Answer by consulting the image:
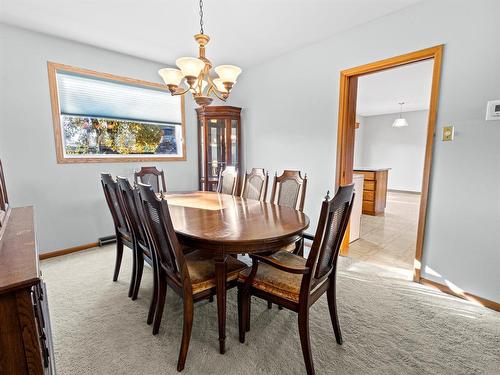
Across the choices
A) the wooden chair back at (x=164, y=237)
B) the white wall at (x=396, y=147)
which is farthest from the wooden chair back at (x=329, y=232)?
the white wall at (x=396, y=147)

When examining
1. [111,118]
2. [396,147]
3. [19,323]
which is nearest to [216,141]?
[111,118]

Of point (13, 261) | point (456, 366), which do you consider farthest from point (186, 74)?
point (456, 366)

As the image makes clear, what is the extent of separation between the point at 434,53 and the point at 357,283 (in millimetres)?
2148

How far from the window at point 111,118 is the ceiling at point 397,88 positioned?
3.22 meters

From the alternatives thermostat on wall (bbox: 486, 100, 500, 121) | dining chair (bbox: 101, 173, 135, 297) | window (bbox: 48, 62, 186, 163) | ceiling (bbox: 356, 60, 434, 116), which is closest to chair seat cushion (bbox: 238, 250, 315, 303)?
dining chair (bbox: 101, 173, 135, 297)

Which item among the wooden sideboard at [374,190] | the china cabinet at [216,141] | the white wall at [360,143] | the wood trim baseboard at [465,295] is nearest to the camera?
the wood trim baseboard at [465,295]

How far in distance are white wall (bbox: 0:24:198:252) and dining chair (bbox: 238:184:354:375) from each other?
2.57 m

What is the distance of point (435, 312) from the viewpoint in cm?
194

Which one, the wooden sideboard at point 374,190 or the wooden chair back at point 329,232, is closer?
the wooden chair back at point 329,232

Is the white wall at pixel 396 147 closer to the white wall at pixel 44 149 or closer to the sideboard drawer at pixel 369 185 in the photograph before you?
the sideboard drawer at pixel 369 185

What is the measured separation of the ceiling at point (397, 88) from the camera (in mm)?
3748

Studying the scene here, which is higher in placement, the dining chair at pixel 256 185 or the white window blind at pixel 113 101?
the white window blind at pixel 113 101

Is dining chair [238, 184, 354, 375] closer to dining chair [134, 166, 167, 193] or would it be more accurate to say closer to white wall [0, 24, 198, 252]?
dining chair [134, 166, 167, 193]

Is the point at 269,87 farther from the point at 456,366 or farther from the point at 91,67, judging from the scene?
the point at 456,366
